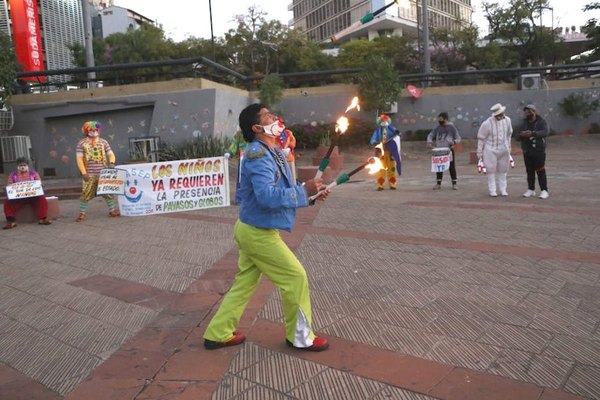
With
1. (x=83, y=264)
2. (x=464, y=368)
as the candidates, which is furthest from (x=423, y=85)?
(x=464, y=368)

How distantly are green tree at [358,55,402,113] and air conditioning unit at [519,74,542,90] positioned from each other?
5850 mm

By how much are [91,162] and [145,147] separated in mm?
7308

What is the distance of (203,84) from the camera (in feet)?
58.0

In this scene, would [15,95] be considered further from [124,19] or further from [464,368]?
[124,19]

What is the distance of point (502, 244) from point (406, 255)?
1.29 meters

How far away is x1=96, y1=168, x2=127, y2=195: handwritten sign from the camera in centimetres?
980

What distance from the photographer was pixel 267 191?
132 inches

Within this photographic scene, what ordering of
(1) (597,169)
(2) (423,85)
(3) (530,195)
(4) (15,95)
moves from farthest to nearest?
(2) (423,85), (4) (15,95), (1) (597,169), (3) (530,195)

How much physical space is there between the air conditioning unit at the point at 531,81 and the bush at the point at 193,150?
14548 mm

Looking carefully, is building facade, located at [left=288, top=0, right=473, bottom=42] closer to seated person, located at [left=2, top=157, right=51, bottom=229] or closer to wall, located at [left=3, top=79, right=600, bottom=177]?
wall, located at [left=3, top=79, right=600, bottom=177]

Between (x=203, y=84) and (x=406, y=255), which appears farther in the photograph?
(x=203, y=84)

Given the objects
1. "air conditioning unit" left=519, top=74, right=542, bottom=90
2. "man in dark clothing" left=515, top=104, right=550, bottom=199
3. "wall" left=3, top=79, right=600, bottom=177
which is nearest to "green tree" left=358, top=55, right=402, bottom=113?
"wall" left=3, top=79, right=600, bottom=177

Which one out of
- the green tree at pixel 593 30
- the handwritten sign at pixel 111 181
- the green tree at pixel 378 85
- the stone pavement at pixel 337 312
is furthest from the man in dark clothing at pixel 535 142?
the green tree at pixel 593 30

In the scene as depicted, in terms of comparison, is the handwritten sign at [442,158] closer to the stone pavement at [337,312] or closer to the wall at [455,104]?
the stone pavement at [337,312]
